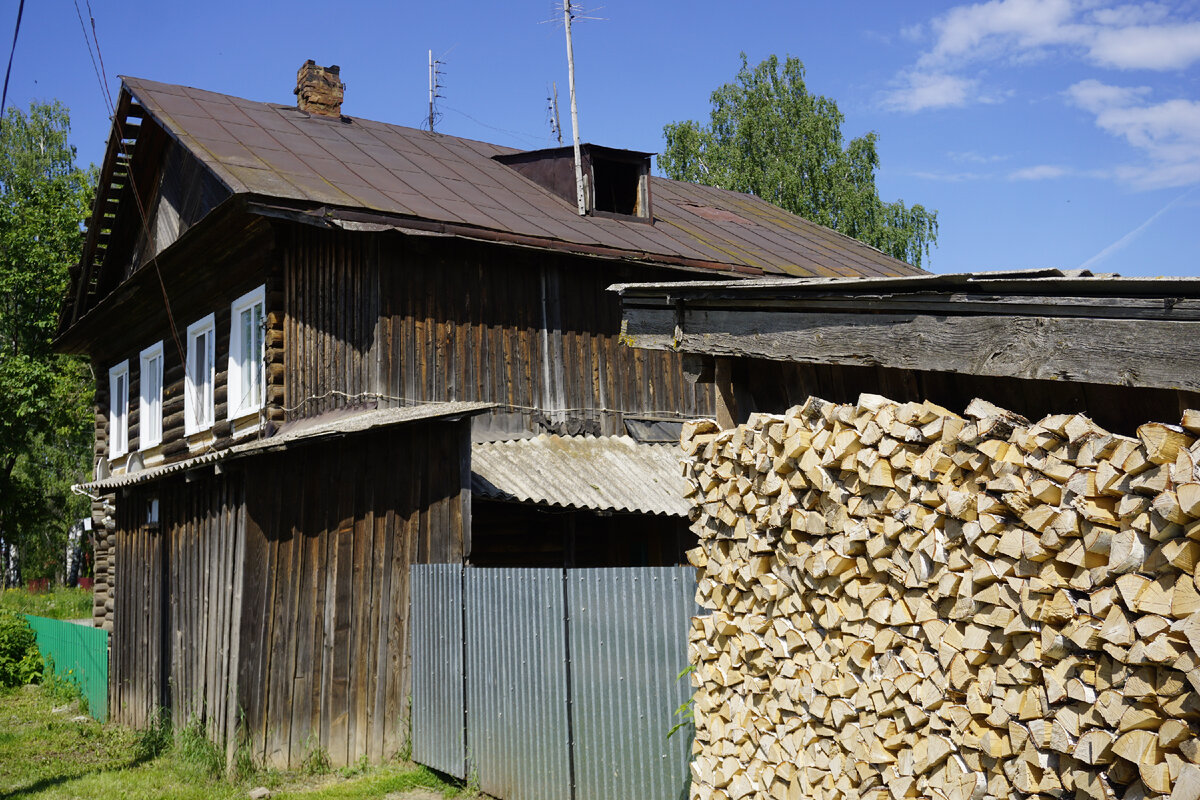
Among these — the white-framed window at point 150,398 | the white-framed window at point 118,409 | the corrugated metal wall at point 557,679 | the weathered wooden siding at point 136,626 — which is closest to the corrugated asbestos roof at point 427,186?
the white-framed window at point 150,398

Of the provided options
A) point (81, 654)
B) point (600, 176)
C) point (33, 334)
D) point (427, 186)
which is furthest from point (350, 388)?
point (33, 334)

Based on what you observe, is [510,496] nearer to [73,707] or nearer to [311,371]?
[311,371]

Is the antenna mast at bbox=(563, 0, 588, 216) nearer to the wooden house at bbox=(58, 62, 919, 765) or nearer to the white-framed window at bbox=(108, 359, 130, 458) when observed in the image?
the wooden house at bbox=(58, 62, 919, 765)

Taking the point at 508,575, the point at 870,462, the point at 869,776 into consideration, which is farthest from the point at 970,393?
the point at 508,575

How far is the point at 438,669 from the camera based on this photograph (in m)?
8.99

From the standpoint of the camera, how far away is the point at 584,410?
1302 centimetres

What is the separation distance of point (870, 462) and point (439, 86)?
20188mm

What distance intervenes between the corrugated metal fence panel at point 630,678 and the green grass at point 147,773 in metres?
1.89

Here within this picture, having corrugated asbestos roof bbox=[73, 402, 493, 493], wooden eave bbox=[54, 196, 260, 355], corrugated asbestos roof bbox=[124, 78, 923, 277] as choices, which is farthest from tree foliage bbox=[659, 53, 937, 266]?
corrugated asbestos roof bbox=[73, 402, 493, 493]

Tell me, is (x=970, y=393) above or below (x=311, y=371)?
below

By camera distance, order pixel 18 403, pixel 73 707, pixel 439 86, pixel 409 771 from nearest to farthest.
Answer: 1. pixel 409 771
2. pixel 73 707
3. pixel 439 86
4. pixel 18 403

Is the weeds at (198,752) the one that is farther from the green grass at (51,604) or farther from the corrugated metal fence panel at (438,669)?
the green grass at (51,604)

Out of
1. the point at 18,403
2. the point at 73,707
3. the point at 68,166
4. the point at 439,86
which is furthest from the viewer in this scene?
the point at 68,166

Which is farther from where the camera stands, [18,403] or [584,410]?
[18,403]
